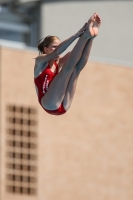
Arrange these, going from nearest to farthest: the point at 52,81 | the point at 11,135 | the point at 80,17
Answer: the point at 52,81 < the point at 11,135 < the point at 80,17

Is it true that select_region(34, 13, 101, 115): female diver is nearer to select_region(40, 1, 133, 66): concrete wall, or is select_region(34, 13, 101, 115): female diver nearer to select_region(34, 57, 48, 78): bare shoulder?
select_region(34, 57, 48, 78): bare shoulder

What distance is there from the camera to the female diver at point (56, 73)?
14320 mm

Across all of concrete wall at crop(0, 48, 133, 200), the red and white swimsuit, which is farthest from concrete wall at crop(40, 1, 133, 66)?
the red and white swimsuit

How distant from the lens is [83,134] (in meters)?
25.3

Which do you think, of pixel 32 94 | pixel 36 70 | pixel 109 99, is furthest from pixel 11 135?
pixel 36 70

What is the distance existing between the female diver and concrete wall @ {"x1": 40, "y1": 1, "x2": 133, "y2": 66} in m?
10.8

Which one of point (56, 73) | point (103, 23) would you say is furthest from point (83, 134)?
point (56, 73)

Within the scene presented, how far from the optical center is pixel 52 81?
14625 millimetres

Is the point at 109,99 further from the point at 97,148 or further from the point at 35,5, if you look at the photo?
the point at 35,5

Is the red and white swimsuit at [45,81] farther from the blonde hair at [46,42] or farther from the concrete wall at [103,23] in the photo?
the concrete wall at [103,23]

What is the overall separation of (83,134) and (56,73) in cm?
1064

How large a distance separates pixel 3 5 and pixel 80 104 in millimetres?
2890

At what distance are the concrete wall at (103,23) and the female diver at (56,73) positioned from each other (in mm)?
10772

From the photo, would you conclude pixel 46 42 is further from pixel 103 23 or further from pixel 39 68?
pixel 103 23
